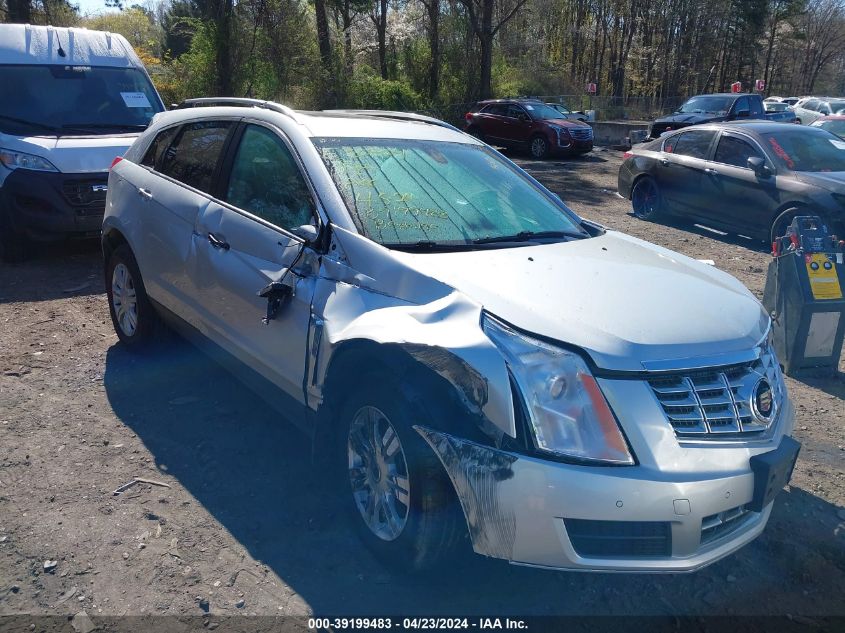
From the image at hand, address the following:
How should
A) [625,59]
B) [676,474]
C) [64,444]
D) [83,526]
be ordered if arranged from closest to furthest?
[676,474], [83,526], [64,444], [625,59]

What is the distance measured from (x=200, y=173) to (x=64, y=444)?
70.3 inches

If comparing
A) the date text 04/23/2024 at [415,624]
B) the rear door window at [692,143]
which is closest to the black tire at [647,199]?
the rear door window at [692,143]

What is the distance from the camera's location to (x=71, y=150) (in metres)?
8.00

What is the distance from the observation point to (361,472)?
10.8ft

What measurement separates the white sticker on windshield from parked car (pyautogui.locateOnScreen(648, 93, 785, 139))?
14049 millimetres

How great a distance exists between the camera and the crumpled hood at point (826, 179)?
895cm

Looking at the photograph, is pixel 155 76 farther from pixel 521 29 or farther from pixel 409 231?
pixel 409 231

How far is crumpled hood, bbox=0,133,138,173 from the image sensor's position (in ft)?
25.9

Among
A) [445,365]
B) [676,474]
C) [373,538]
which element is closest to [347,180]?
[445,365]

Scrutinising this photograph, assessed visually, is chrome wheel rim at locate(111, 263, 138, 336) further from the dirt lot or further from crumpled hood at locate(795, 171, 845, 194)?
crumpled hood at locate(795, 171, 845, 194)

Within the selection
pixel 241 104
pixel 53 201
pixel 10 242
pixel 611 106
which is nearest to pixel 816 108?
pixel 611 106

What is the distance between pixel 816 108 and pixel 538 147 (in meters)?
15.1

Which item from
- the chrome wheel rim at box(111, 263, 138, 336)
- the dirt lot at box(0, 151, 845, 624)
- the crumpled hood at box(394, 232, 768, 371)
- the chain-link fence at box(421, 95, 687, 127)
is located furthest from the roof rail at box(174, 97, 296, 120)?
the chain-link fence at box(421, 95, 687, 127)

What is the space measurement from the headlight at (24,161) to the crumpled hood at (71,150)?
0.13 ft
